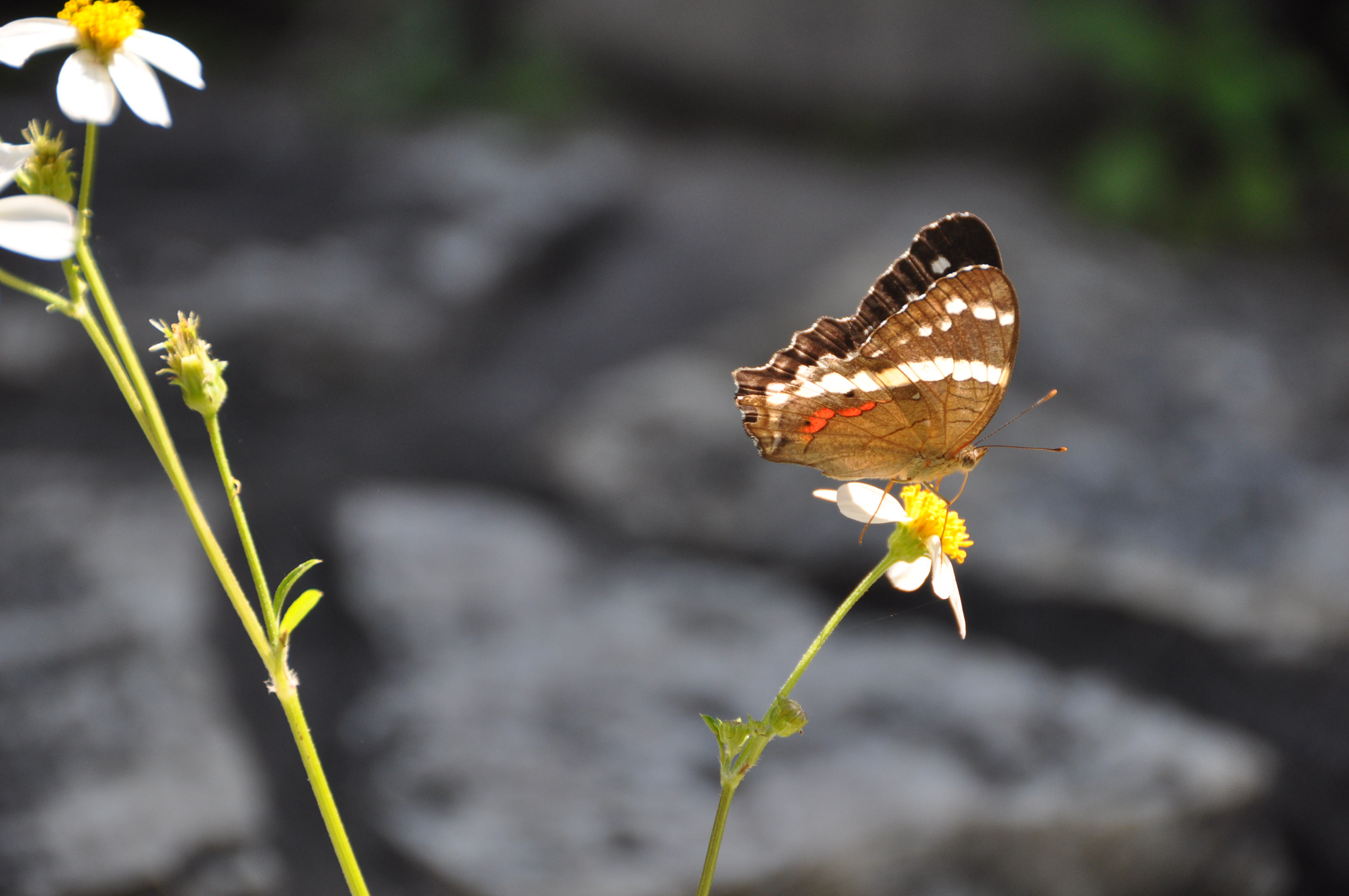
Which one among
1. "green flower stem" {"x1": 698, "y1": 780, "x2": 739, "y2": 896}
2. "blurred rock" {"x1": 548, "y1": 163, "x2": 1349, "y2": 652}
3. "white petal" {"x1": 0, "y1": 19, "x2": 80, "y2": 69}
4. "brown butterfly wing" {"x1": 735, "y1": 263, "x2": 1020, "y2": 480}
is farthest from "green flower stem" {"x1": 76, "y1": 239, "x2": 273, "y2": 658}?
"blurred rock" {"x1": 548, "y1": 163, "x2": 1349, "y2": 652}

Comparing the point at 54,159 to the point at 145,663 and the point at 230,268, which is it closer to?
the point at 145,663

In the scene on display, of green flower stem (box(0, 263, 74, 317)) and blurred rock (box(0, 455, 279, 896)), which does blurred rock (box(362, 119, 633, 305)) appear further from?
green flower stem (box(0, 263, 74, 317))

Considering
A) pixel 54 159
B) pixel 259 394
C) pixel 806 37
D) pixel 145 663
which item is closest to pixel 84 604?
pixel 145 663

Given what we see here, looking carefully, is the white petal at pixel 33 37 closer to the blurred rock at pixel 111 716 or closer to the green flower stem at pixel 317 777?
the green flower stem at pixel 317 777

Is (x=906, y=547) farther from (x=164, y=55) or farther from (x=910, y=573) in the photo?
(x=164, y=55)

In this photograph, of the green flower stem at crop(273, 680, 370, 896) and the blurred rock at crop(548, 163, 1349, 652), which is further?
the blurred rock at crop(548, 163, 1349, 652)

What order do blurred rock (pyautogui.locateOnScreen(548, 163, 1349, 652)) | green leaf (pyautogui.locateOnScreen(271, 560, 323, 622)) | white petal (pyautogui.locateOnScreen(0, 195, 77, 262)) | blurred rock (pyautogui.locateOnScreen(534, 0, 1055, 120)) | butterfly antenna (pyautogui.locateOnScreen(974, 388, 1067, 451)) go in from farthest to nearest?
blurred rock (pyautogui.locateOnScreen(534, 0, 1055, 120)) < blurred rock (pyautogui.locateOnScreen(548, 163, 1349, 652)) < butterfly antenna (pyautogui.locateOnScreen(974, 388, 1067, 451)) < green leaf (pyautogui.locateOnScreen(271, 560, 323, 622)) < white petal (pyautogui.locateOnScreen(0, 195, 77, 262))

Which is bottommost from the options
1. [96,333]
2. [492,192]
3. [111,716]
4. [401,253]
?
[96,333]

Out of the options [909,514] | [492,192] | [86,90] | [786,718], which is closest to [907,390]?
[909,514]
